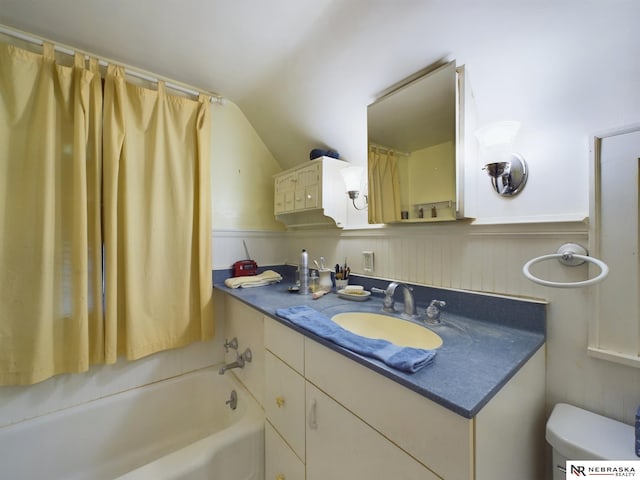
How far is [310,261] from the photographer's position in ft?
6.18

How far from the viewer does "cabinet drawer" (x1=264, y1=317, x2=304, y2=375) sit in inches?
37.2

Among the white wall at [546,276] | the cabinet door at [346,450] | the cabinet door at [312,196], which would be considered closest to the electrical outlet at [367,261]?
the white wall at [546,276]

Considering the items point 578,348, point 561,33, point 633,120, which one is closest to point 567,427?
point 578,348

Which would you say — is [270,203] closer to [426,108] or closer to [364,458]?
[426,108]

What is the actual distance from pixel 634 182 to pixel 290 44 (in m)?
1.42

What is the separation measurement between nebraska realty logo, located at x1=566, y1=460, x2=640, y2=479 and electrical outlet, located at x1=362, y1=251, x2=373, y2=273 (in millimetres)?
983

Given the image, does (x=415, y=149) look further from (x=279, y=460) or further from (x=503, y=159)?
(x=279, y=460)

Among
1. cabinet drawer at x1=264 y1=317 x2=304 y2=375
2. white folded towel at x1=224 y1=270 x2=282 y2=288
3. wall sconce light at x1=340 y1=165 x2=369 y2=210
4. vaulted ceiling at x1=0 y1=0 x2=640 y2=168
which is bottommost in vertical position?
cabinet drawer at x1=264 y1=317 x2=304 y2=375

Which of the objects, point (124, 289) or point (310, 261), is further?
point (310, 261)

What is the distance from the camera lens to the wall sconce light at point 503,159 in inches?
33.4

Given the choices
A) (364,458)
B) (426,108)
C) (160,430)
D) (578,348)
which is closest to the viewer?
(364,458)

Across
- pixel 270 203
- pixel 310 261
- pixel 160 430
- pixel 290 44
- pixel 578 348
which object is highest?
pixel 290 44

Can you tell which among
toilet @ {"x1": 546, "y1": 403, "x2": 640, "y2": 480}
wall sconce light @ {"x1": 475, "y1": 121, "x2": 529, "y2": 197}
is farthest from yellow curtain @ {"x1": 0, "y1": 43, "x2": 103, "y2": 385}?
toilet @ {"x1": 546, "y1": 403, "x2": 640, "y2": 480}

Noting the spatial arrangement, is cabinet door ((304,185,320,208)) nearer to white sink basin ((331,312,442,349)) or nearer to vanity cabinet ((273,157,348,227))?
vanity cabinet ((273,157,348,227))
